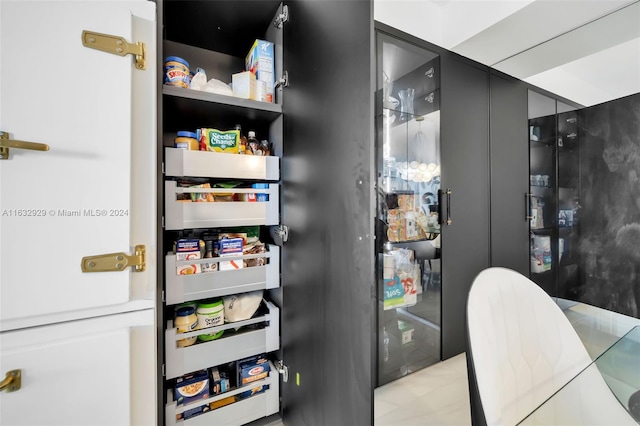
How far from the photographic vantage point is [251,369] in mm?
1147

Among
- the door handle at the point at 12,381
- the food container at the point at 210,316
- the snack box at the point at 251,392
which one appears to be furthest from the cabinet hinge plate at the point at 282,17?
the snack box at the point at 251,392

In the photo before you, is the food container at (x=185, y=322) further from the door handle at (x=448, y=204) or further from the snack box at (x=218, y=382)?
the door handle at (x=448, y=204)

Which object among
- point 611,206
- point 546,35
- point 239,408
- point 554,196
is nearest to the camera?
point 239,408

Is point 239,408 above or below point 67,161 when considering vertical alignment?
below

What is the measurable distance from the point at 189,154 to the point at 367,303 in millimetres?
889

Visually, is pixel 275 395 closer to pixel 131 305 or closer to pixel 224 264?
pixel 224 264

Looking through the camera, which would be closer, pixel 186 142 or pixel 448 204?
pixel 186 142

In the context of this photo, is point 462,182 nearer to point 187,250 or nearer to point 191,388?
point 187,250

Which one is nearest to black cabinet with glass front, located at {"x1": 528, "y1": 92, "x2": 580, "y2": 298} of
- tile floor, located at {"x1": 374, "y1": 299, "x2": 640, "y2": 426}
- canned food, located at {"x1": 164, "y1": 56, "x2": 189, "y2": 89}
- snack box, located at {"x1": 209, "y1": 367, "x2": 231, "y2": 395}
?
tile floor, located at {"x1": 374, "y1": 299, "x2": 640, "y2": 426}

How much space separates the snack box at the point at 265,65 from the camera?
1.14 meters

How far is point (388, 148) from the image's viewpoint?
1.61 metres

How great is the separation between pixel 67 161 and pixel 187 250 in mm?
471

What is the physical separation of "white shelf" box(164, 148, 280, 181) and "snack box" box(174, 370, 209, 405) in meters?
0.88

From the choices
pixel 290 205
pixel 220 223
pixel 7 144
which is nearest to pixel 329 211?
pixel 290 205
